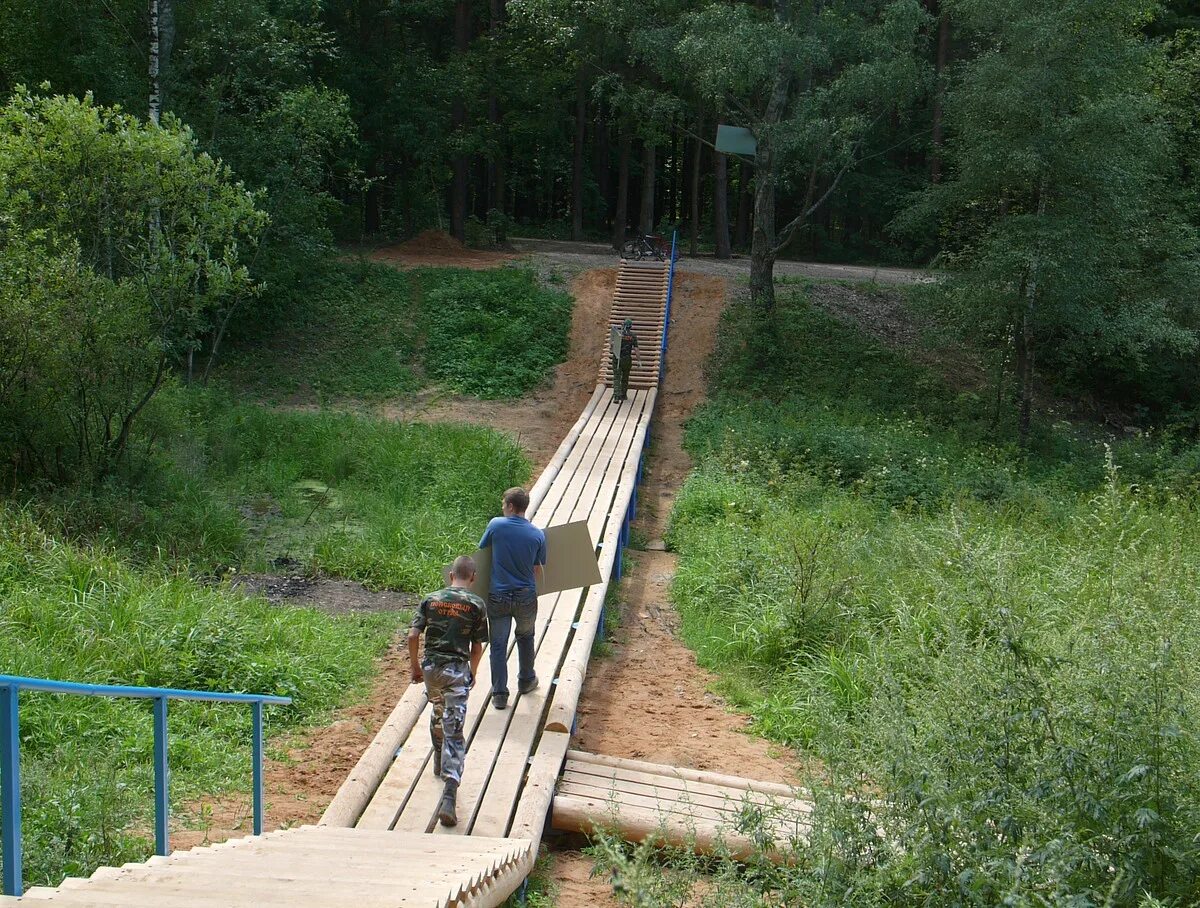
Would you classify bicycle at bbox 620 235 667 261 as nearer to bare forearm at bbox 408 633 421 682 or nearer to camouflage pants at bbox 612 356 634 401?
camouflage pants at bbox 612 356 634 401

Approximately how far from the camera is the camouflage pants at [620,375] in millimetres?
18562

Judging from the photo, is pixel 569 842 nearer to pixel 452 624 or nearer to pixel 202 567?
pixel 452 624

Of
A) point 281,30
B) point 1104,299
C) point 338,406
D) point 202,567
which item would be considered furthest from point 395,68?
point 202,567

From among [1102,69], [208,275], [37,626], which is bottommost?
[37,626]

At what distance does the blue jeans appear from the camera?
6.97m

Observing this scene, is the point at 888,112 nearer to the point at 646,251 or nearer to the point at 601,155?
the point at 646,251

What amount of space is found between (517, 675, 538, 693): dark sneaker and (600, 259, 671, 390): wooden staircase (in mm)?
12728

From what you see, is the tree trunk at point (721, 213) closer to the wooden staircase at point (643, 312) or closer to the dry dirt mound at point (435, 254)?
the wooden staircase at point (643, 312)

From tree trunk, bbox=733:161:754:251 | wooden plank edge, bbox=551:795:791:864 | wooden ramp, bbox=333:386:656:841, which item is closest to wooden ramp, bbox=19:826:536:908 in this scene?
wooden ramp, bbox=333:386:656:841

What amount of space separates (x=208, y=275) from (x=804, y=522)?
779 cm

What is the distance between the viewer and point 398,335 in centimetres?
2238

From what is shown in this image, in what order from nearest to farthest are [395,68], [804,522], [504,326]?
[804,522]
[504,326]
[395,68]

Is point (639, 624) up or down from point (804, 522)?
down

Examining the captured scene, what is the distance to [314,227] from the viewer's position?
2209cm
